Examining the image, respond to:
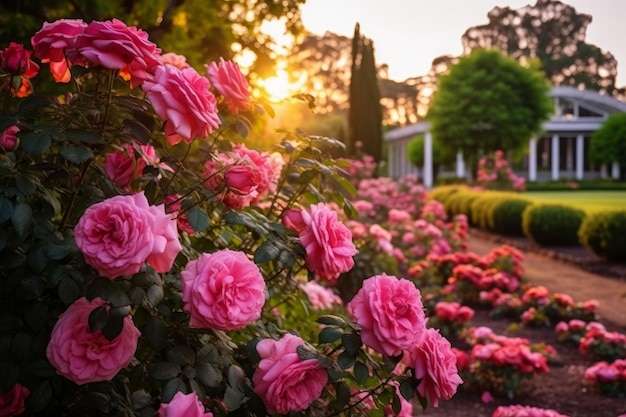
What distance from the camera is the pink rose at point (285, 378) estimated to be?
3.99 ft

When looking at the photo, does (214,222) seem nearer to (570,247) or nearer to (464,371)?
(464,371)

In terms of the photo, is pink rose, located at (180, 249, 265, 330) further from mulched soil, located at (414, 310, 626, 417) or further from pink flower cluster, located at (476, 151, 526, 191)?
pink flower cluster, located at (476, 151, 526, 191)

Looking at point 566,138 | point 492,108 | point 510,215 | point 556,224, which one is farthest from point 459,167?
point 556,224

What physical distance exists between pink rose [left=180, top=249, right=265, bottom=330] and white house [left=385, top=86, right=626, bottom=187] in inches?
1064

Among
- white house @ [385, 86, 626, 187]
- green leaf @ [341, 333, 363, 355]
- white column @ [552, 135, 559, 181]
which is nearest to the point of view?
green leaf @ [341, 333, 363, 355]

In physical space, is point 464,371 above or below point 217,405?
below

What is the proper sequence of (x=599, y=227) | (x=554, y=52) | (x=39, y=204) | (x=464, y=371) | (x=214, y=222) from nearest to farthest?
(x=39, y=204) < (x=214, y=222) < (x=464, y=371) < (x=599, y=227) < (x=554, y=52)

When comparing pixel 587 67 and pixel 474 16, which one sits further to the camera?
pixel 587 67

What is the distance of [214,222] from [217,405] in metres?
0.56

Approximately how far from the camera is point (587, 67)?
2361 cm

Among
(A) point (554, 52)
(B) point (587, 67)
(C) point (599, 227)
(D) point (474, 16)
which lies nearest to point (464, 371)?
(D) point (474, 16)

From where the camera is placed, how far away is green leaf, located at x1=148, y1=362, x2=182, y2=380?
3.97 feet

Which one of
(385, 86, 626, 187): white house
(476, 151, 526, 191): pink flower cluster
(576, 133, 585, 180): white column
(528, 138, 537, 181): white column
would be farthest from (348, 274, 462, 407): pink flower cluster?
(528, 138, 537, 181): white column

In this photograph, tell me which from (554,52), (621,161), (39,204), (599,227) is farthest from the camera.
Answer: (554,52)
